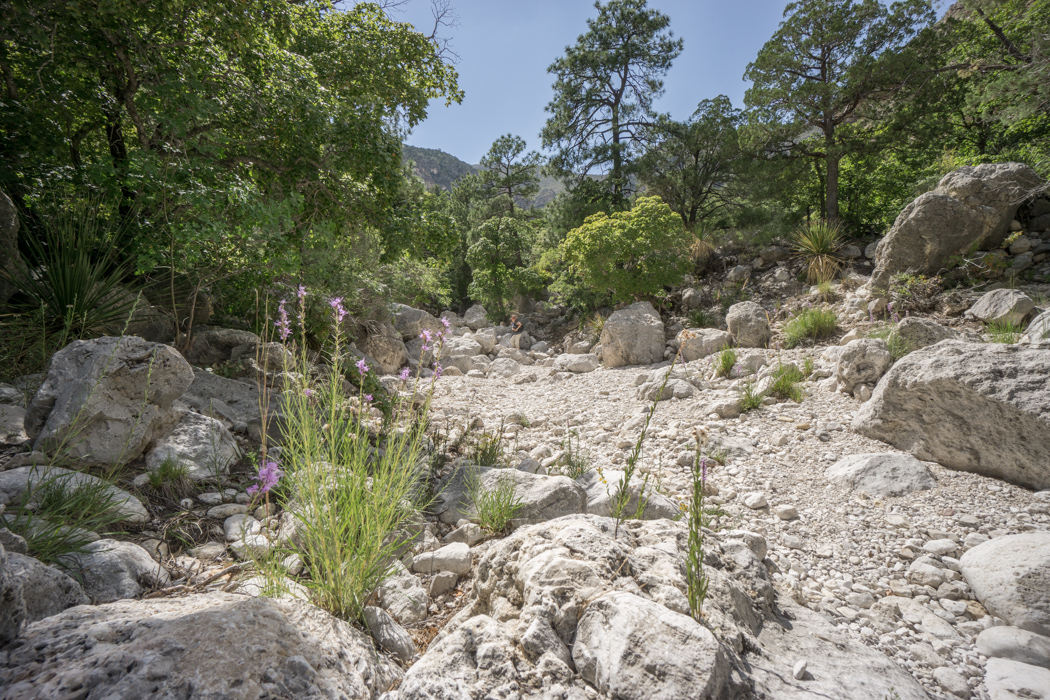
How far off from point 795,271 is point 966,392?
27.6 ft

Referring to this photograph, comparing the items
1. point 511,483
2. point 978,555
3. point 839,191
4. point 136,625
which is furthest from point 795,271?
point 136,625

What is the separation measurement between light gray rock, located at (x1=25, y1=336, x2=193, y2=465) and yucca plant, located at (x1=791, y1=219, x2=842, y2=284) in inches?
454

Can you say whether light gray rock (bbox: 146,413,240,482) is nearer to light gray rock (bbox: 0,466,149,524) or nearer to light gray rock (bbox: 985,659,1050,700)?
light gray rock (bbox: 0,466,149,524)

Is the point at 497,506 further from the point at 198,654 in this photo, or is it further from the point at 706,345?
the point at 706,345

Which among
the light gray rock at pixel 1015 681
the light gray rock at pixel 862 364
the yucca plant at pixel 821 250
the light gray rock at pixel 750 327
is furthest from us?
the yucca plant at pixel 821 250

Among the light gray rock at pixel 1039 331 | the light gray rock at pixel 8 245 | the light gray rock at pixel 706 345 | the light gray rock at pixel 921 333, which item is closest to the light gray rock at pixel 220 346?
the light gray rock at pixel 8 245

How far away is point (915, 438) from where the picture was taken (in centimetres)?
392

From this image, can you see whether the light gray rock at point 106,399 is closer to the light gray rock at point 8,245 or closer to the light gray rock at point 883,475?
the light gray rock at point 8,245

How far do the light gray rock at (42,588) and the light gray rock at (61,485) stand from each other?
0.68 metres

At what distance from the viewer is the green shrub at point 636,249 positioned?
10.8 m

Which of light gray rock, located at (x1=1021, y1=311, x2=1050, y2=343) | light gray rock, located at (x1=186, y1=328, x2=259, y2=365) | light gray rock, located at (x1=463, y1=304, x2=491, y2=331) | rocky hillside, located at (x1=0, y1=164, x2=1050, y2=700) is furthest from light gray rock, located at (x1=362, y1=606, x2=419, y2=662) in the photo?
light gray rock, located at (x1=463, y1=304, x2=491, y2=331)

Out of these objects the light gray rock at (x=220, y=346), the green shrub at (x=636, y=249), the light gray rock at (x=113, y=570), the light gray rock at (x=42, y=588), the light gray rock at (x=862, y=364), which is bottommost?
the light gray rock at (x=113, y=570)

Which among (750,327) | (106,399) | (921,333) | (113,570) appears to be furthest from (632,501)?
(750,327)

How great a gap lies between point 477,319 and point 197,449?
13.1 meters
